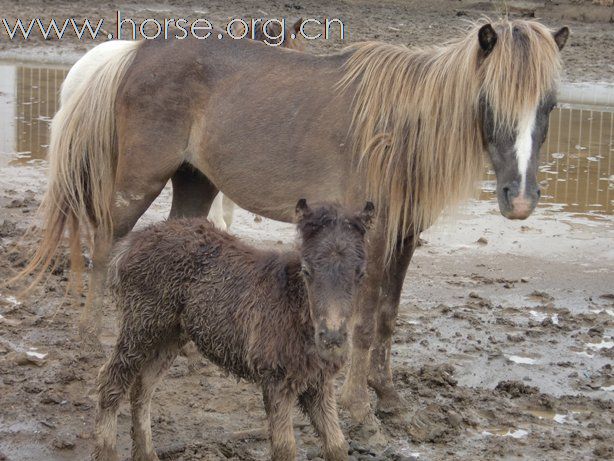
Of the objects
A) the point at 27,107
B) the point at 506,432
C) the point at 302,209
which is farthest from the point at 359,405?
the point at 27,107

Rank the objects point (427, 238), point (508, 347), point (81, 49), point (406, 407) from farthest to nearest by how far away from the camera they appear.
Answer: point (81, 49) → point (427, 238) → point (508, 347) → point (406, 407)

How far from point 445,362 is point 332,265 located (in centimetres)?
252

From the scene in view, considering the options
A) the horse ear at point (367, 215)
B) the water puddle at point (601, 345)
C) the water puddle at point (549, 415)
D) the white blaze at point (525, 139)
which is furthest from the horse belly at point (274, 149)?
the water puddle at point (601, 345)

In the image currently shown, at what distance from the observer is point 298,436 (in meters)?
5.31

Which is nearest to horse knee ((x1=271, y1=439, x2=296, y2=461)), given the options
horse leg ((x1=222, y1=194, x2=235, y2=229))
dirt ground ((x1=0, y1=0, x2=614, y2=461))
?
dirt ground ((x1=0, y1=0, x2=614, y2=461))

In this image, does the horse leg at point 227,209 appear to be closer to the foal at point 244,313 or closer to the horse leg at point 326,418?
the foal at point 244,313

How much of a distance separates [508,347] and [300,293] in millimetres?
2653

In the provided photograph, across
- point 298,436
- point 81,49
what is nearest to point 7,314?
point 298,436

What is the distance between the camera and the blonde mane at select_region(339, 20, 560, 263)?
5.04 m

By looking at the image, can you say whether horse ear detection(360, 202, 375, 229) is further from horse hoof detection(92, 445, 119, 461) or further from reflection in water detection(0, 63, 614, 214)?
reflection in water detection(0, 63, 614, 214)

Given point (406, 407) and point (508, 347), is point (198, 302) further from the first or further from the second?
point (508, 347)

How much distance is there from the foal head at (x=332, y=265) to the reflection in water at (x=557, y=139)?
601cm

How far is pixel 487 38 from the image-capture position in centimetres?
504

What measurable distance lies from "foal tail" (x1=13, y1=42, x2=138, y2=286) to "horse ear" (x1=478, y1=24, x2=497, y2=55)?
7.62ft
